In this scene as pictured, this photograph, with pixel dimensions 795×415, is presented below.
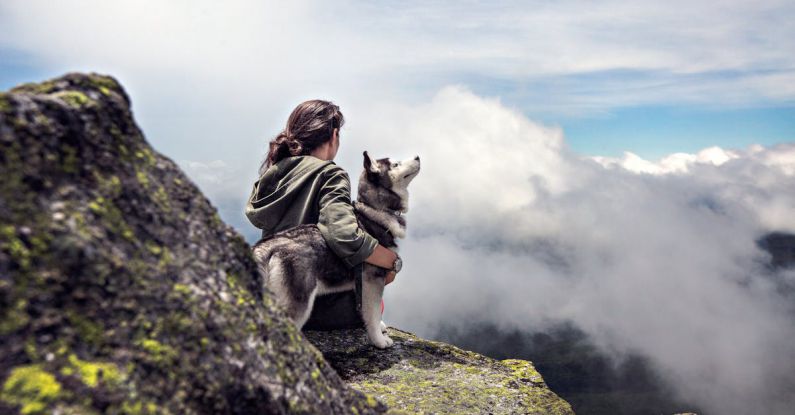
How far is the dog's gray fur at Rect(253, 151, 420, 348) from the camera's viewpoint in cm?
798

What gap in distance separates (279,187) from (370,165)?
2028 mm

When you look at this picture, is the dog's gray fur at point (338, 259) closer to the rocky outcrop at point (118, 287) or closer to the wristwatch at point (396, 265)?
the wristwatch at point (396, 265)

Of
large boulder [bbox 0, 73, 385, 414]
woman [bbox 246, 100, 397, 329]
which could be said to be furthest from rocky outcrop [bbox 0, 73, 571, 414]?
woman [bbox 246, 100, 397, 329]

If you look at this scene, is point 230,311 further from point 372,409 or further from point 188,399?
point 372,409

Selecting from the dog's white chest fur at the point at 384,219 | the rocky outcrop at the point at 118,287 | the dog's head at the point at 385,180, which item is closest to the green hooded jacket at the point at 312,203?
the dog's white chest fur at the point at 384,219

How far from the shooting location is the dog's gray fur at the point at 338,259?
7.98m

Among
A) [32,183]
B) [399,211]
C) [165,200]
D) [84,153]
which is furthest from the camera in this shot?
[399,211]

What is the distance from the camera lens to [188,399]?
10.4ft

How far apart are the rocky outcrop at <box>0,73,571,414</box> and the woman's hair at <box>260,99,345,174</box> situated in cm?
626

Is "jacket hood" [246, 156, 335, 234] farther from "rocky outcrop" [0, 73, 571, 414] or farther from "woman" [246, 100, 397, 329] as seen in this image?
"rocky outcrop" [0, 73, 571, 414]

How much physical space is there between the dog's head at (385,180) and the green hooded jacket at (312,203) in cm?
136

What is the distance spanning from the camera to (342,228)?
872 centimetres

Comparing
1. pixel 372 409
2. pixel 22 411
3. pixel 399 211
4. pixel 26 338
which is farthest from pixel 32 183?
pixel 399 211

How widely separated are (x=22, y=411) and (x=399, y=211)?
915 centimetres
